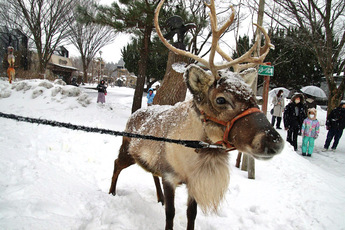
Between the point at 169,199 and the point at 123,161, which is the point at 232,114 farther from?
the point at 123,161

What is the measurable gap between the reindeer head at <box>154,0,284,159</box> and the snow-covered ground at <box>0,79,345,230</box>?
53.1 inches

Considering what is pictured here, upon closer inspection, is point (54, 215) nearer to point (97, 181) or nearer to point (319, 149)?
point (97, 181)

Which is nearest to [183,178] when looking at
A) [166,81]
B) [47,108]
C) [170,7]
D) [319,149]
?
[166,81]

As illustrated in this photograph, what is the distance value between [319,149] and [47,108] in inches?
469

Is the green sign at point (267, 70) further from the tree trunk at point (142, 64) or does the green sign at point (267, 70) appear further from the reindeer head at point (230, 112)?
the tree trunk at point (142, 64)

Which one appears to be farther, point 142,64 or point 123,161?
point 142,64

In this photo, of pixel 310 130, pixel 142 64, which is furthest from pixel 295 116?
pixel 142 64

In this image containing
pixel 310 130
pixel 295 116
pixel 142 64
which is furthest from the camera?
pixel 142 64

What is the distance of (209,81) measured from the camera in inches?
70.2

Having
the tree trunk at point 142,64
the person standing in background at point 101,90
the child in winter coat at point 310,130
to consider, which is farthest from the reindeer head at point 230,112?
the person standing in background at point 101,90

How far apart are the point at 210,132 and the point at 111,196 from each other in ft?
6.35

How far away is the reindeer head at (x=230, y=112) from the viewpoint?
1.43m

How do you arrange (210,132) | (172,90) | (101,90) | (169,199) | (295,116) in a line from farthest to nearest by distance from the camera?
1. (101,90)
2. (295,116)
3. (172,90)
4. (169,199)
5. (210,132)

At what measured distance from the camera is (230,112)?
1625mm
